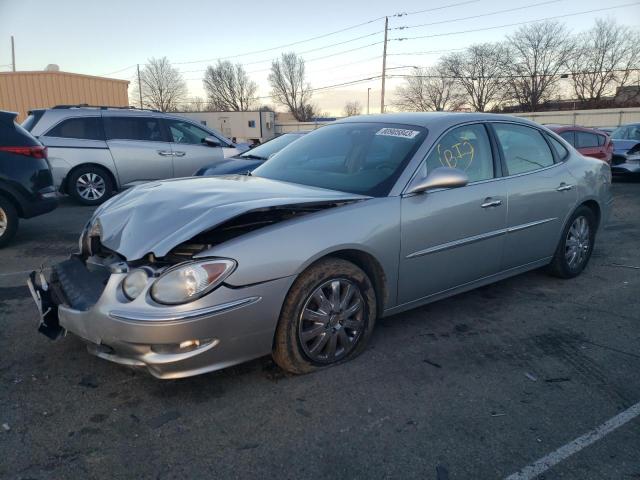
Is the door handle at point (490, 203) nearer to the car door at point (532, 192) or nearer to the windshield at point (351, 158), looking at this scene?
the car door at point (532, 192)

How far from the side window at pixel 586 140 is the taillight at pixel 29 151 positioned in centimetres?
1040

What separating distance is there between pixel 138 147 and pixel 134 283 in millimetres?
7655

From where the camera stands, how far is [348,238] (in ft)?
9.68

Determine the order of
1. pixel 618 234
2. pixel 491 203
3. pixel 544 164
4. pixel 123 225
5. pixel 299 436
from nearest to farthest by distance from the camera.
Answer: pixel 299 436, pixel 123 225, pixel 491 203, pixel 544 164, pixel 618 234

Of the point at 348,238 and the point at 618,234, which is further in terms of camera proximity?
the point at 618,234

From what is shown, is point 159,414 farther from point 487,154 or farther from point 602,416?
point 487,154

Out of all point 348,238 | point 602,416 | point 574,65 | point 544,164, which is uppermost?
point 574,65

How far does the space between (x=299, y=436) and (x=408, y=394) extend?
2.35ft

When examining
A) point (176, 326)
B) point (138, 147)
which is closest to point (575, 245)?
point (176, 326)

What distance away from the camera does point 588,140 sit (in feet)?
36.4

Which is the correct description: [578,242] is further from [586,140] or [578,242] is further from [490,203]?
[586,140]

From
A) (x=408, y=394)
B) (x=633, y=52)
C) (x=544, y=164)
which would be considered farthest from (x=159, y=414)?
(x=633, y=52)

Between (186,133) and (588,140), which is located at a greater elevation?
(186,133)

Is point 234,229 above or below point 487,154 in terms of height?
below
